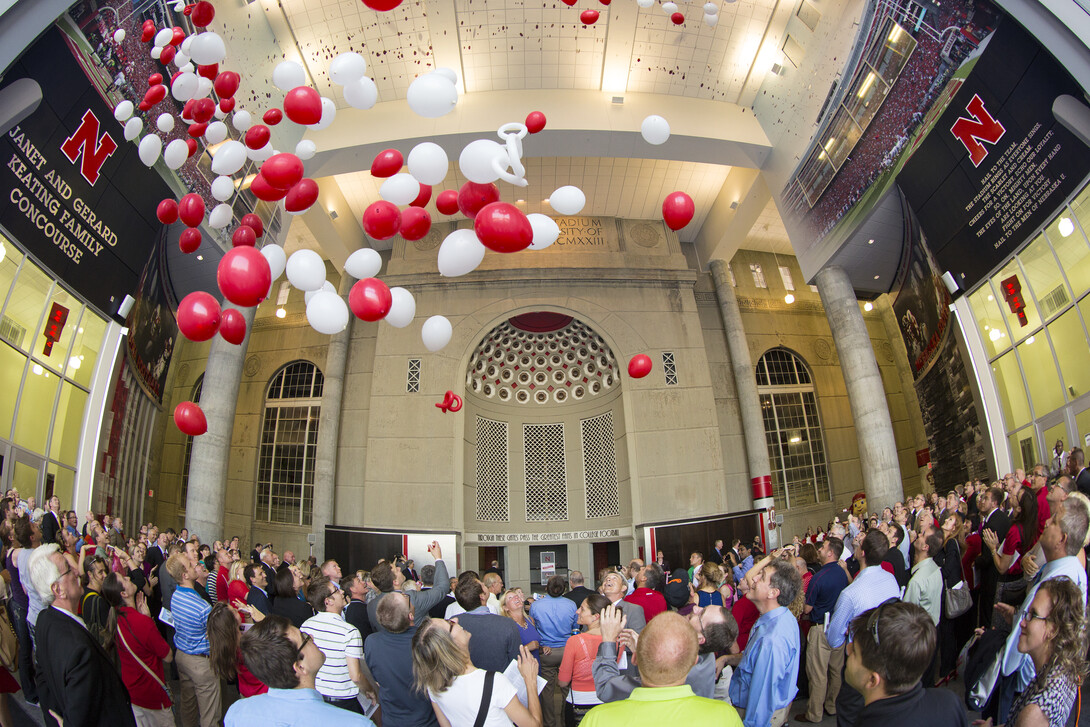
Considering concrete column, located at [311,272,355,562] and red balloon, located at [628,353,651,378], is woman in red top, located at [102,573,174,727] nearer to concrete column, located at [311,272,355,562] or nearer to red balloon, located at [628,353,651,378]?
red balloon, located at [628,353,651,378]

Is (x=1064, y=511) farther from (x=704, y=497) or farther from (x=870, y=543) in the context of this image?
(x=704, y=497)

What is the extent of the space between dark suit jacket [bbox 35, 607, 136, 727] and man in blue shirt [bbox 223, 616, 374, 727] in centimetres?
118

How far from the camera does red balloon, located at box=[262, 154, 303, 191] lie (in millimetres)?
5859

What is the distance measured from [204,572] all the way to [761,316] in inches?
659

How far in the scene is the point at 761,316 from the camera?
18.4 metres

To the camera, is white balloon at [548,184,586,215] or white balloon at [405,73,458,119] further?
white balloon at [548,184,586,215]

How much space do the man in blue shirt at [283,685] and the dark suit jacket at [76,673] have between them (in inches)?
46.3

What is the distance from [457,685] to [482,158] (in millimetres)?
3982

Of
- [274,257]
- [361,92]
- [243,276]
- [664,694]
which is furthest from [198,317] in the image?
[664,694]

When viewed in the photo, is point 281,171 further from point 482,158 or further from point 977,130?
point 977,130

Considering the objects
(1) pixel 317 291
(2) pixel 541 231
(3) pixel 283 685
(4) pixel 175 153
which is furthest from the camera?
(4) pixel 175 153

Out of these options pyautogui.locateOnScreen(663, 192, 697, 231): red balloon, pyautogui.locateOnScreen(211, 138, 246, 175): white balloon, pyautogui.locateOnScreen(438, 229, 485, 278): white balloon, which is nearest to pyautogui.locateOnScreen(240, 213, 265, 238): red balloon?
pyautogui.locateOnScreen(211, 138, 246, 175): white balloon

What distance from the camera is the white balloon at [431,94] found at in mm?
5457

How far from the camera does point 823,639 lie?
183 inches
